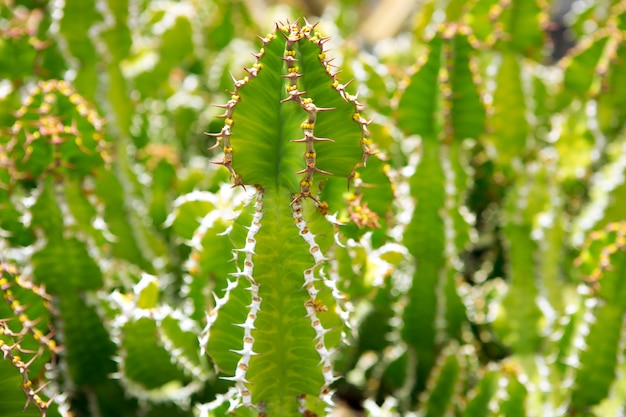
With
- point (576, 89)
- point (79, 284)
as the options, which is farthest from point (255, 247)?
point (576, 89)

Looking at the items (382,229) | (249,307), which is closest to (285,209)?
(249,307)

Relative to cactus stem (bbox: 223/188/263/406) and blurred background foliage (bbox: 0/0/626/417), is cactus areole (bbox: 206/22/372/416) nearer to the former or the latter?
cactus stem (bbox: 223/188/263/406)

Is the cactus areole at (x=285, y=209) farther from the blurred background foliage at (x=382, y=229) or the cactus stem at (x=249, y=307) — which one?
the blurred background foliage at (x=382, y=229)

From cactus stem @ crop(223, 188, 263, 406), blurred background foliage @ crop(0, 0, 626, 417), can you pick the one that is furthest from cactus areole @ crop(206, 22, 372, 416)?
blurred background foliage @ crop(0, 0, 626, 417)

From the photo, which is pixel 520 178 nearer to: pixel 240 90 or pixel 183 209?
pixel 183 209

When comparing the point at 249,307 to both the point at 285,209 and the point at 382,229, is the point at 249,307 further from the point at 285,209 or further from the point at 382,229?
the point at 382,229
